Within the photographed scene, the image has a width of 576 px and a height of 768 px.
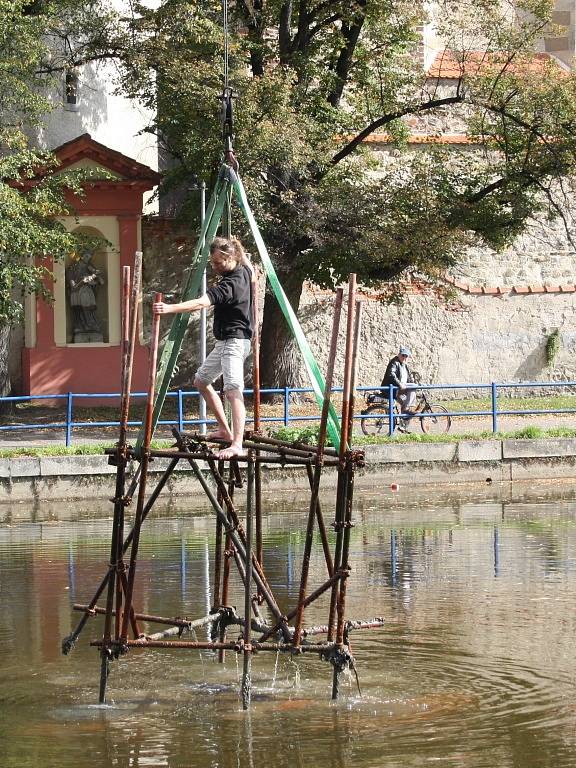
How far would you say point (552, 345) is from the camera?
36.1m

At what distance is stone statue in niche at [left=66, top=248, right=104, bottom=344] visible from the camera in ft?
105

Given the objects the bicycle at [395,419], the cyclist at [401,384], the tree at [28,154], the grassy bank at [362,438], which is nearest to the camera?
the grassy bank at [362,438]

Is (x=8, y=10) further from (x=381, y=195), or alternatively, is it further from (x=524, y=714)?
(x=524, y=714)

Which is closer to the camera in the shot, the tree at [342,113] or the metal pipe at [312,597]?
the metal pipe at [312,597]

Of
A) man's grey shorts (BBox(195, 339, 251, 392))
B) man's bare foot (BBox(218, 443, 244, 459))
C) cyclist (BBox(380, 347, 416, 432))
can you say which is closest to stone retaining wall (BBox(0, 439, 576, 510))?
cyclist (BBox(380, 347, 416, 432))

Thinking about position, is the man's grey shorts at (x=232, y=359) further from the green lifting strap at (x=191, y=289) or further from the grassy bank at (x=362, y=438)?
the grassy bank at (x=362, y=438)

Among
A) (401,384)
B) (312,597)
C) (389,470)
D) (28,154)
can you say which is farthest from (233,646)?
(401,384)

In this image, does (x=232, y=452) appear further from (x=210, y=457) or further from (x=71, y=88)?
(x=71, y=88)

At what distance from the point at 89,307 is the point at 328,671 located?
22340mm

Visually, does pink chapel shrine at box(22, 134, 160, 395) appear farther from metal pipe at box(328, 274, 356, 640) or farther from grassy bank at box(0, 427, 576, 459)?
metal pipe at box(328, 274, 356, 640)

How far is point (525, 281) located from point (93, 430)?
1361cm

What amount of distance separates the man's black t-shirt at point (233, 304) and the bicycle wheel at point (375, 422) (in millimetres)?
16023

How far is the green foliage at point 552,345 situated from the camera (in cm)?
3612

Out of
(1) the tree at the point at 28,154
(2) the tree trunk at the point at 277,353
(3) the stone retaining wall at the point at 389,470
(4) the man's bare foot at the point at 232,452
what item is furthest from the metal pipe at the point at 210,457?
(2) the tree trunk at the point at 277,353
